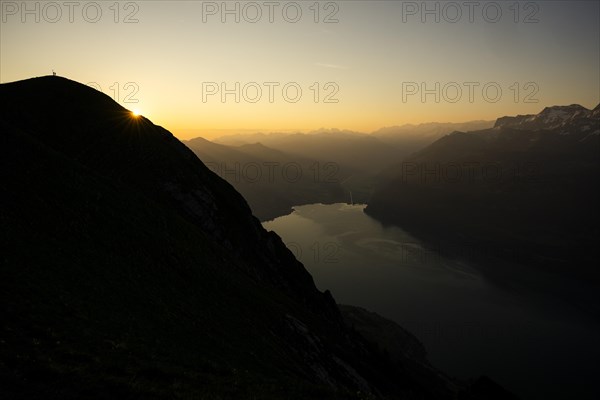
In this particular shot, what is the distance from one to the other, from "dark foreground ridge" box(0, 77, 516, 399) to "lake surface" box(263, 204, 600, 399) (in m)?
45.0

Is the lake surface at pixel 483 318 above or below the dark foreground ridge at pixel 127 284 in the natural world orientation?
below

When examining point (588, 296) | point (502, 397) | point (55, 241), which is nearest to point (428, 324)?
point (502, 397)

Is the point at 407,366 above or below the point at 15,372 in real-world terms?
below

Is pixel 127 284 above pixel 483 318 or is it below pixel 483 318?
above

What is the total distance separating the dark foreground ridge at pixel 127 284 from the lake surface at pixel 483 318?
4503 cm

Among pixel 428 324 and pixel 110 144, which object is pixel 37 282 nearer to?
pixel 110 144

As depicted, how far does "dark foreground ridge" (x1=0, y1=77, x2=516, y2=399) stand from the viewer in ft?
58.1

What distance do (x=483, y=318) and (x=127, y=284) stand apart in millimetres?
143251

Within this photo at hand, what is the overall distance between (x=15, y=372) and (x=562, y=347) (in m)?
152

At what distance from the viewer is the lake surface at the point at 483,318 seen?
10844 centimetres

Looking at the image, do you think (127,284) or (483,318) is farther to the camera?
(483,318)

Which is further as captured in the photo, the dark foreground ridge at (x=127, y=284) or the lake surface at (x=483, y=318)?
the lake surface at (x=483, y=318)

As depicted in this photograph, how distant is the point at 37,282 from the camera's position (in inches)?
941

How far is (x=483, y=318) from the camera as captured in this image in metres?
139
